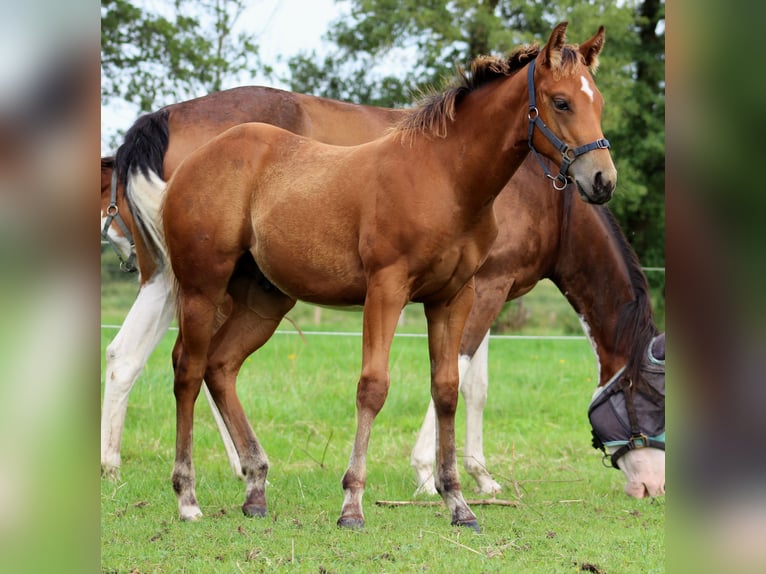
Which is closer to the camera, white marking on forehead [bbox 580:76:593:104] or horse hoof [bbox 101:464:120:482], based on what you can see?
white marking on forehead [bbox 580:76:593:104]

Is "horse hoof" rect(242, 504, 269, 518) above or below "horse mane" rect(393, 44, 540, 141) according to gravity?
below

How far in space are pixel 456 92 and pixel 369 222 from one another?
2.56 ft

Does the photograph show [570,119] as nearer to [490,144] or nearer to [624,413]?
[490,144]

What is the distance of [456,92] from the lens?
14.3ft

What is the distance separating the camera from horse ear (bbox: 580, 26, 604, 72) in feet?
13.4

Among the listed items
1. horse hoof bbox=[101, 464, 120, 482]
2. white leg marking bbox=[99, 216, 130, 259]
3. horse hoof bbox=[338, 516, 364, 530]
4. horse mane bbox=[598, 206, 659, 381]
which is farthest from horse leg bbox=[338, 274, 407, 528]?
white leg marking bbox=[99, 216, 130, 259]

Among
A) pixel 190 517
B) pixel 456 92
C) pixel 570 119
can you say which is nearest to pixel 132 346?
pixel 190 517

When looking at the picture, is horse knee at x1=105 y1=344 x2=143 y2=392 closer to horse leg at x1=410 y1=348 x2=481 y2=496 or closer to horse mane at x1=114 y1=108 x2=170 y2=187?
horse mane at x1=114 y1=108 x2=170 y2=187

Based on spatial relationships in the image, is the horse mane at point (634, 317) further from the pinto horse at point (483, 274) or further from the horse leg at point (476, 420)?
the horse leg at point (476, 420)

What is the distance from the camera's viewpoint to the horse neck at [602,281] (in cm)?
562

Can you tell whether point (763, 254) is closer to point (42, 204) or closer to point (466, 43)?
point (42, 204)

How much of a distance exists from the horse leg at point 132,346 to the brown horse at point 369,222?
0.83 metres

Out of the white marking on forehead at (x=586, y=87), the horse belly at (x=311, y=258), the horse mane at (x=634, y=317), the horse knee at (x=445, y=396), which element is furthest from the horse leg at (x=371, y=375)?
the horse mane at (x=634, y=317)

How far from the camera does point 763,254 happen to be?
823mm
